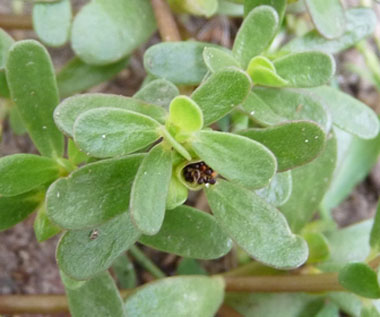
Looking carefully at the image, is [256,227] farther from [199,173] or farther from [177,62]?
[177,62]

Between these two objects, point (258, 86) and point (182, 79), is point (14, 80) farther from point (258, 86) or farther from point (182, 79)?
point (258, 86)

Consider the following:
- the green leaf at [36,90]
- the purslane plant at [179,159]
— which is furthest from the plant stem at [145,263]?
the green leaf at [36,90]

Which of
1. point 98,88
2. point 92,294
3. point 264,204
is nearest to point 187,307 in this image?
point 92,294

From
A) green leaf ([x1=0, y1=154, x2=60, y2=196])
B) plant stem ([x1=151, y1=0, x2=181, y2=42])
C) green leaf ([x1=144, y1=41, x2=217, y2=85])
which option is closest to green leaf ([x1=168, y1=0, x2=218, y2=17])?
plant stem ([x1=151, y1=0, x2=181, y2=42])

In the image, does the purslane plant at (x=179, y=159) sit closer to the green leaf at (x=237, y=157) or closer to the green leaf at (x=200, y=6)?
the green leaf at (x=237, y=157)

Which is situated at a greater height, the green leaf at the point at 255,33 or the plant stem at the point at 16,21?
the green leaf at the point at 255,33

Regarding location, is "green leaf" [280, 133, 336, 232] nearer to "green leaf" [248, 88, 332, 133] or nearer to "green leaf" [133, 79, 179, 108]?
"green leaf" [248, 88, 332, 133]

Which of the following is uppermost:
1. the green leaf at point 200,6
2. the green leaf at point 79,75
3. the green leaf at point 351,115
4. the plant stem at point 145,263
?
the green leaf at point 200,6
